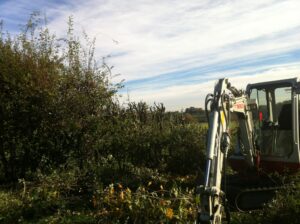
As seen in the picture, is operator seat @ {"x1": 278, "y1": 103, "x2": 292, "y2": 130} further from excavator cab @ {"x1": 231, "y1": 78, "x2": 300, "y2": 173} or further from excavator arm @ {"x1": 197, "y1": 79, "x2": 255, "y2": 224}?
excavator arm @ {"x1": 197, "y1": 79, "x2": 255, "y2": 224}

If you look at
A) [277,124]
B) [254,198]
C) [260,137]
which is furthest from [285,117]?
[254,198]

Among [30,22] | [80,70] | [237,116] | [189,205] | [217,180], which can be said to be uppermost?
[30,22]

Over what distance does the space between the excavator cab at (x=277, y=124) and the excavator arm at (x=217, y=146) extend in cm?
121

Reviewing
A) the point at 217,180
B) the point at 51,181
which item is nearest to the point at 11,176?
the point at 51,181

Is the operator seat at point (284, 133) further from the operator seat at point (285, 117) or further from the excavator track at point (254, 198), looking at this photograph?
the excavator track at point (254, 198)

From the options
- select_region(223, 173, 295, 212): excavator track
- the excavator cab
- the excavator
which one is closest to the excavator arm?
the excavator

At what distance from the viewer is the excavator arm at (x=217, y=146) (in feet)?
20.7

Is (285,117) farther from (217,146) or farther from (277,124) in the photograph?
(217,146)

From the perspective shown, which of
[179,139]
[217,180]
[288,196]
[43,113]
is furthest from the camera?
[179,139]

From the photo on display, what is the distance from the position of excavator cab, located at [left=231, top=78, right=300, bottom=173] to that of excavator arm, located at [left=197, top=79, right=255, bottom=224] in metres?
1.21

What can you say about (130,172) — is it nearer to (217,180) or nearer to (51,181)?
(51,181)

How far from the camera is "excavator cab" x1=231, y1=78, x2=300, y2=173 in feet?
29.8

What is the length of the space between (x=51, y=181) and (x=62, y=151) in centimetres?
237

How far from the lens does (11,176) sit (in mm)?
12562
